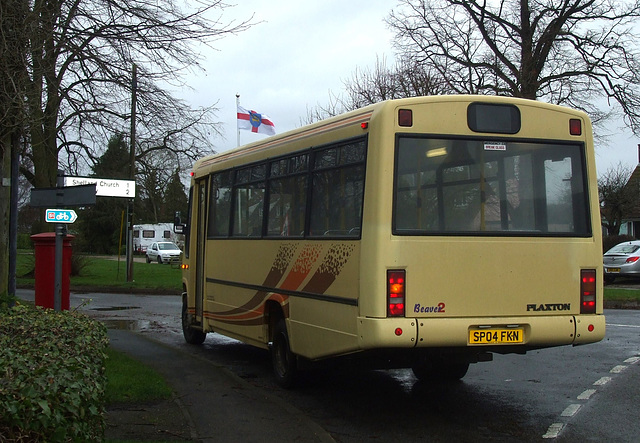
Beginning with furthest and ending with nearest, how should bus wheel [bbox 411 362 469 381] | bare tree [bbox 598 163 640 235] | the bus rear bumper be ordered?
bare tree [bbox 598 163 640 235]
bus wheel [bbox 411 362 469 381]
the bus rear bumper

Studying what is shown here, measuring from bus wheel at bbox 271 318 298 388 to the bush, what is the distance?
3.46 meters

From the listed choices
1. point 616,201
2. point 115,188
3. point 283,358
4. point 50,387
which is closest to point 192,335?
point 283,358

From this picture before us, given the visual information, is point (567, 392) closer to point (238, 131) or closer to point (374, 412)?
point (374, 412)

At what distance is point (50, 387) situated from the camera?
413 cm

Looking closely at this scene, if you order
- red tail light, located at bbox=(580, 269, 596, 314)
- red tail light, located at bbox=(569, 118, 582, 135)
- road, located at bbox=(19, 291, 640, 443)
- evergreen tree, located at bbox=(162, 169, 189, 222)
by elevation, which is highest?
evergreen tree, located at bbox=(162, 169, 189, 222)

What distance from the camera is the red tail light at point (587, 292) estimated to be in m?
7.65

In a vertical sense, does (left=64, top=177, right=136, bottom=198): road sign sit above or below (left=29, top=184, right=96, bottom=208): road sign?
above

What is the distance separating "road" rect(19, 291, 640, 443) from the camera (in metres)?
7.16

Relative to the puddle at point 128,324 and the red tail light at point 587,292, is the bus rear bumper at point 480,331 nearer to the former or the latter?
the red tail light at point 587,292

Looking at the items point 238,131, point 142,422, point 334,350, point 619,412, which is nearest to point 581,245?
point 619,412

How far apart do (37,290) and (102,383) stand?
8.32 metres

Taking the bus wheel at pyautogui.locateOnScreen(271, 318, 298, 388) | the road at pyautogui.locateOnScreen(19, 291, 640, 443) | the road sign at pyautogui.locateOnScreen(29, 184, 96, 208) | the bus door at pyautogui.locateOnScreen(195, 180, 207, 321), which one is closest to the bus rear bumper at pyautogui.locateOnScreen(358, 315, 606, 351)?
the road at pyautogui.locateOnScreen(19, 291, 640, 443)

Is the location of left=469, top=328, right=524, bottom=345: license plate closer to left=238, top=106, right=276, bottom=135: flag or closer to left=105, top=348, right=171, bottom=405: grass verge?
left=105, top=348, right=171, bottom=405: grass verge

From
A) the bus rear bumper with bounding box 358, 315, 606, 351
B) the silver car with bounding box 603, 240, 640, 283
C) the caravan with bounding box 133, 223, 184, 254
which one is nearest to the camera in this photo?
the bus rear bumper with bounding box 358, 315, 606, 351
